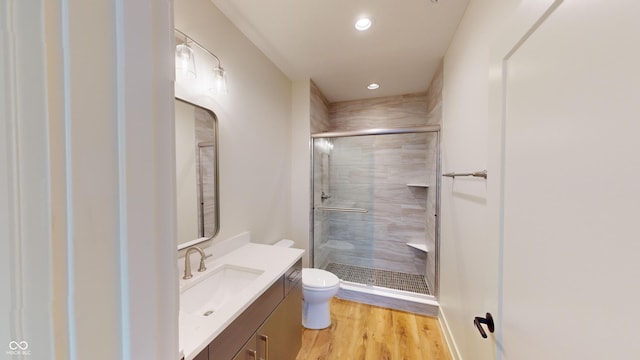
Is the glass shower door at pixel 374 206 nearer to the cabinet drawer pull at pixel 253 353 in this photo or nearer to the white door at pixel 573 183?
the cabinet drawer pull at pixel 253 353

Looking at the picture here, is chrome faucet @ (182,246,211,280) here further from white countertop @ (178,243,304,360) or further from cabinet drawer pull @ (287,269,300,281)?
cabinet drawer pull @ (287,269,300,281)

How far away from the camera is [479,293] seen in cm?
122

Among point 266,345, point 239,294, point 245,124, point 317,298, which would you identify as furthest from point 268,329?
point 245,124

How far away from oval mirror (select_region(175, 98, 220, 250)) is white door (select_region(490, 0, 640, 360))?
151 centimetres

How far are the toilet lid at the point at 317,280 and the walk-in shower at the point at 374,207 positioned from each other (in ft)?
2.03

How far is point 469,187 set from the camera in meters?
1.45

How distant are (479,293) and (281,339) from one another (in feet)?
3.86

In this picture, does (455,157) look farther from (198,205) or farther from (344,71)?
(198,205)

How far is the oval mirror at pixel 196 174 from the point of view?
1311 mm

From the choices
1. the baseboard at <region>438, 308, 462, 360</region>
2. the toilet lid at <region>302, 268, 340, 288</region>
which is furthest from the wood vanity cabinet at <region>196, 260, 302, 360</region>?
the baseboard at <region>438, 308, 462, 360</region>

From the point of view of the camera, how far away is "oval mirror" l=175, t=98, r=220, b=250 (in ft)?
4.30

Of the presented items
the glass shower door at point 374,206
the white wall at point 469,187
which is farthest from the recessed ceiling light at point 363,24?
the glass shower door at point 374,206

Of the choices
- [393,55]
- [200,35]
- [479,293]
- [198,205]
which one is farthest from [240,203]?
[393,55]

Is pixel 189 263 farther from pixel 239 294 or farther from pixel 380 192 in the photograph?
pixel 380 192
